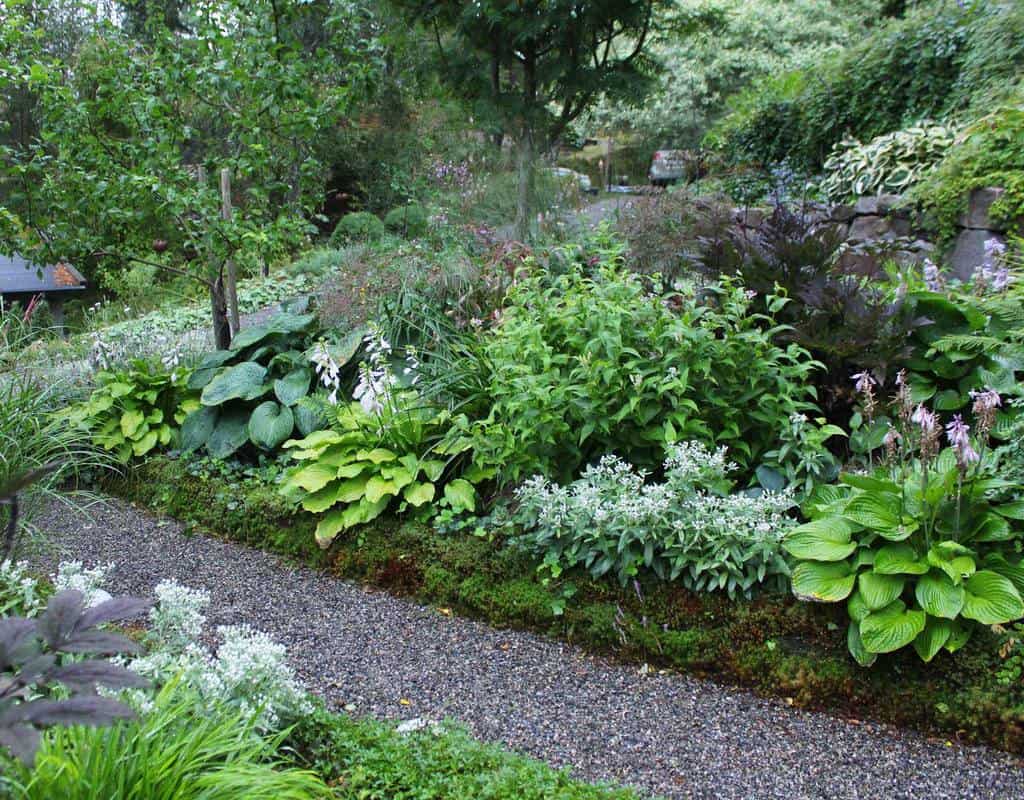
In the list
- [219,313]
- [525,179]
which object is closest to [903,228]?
[525,179]

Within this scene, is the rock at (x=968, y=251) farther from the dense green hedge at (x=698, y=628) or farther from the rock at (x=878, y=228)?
the dense green hedge at (x=698, y=628)

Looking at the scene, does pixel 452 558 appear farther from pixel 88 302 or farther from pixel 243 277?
pixel 88 302

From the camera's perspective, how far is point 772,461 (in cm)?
346

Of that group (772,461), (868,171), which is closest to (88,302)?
(868,171)

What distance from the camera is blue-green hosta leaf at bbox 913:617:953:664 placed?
2.59 m

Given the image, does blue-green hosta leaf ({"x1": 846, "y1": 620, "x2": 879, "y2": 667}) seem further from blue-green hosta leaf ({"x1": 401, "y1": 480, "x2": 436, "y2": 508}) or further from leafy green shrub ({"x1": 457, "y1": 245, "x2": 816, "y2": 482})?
blue-green hosta leaf ({"x1": 401, "y1": 480, "x2": 436, "y2": 508})

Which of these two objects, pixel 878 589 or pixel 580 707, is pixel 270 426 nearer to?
pixel 580 707

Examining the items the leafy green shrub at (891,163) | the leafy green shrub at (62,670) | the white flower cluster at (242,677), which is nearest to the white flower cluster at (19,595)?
the white flower cluster at (242,677)

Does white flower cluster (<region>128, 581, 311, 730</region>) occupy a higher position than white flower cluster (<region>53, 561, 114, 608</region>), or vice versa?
white flower cluster (<region>53, 561, 114, 608</region>)

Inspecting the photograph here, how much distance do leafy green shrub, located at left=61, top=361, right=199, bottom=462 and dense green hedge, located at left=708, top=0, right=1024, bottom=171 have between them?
707 centimetres

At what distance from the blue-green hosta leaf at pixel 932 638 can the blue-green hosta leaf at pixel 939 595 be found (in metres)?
0.03

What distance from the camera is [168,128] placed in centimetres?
546

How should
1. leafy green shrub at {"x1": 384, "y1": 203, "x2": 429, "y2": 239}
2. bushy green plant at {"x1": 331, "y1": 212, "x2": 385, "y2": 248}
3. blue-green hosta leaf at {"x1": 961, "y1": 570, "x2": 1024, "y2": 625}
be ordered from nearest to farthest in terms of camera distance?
1. blue-green hosta leaf at {"x1": 961, "y1": 570, "x2": 1024, "y2": 625}
2. leafy green shrub at {"x1": 384, "y1": 203, "x2": 429, "y2": 239}
3. bushy green plant at {"x1": 331, "y1": 212, "x2": 385, "y2": 248}

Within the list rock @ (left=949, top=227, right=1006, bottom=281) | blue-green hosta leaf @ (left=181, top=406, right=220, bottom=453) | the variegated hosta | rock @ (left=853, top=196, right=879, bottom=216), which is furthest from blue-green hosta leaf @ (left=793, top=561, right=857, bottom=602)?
rock @ (left=853, top=196, right=879, bottom=216)
